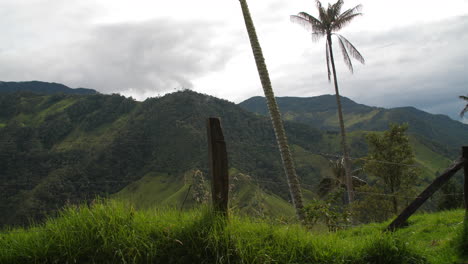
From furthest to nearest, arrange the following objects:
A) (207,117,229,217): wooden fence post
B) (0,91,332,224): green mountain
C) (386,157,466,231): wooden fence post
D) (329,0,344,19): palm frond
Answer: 1. (0,91,332,224): green mountain
2. (329,0,344,19): palm frond
3. (386,157,466,231): wooden fence post
4. (207,117,229,217): wooden fence post

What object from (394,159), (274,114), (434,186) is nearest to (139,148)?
(394,159)

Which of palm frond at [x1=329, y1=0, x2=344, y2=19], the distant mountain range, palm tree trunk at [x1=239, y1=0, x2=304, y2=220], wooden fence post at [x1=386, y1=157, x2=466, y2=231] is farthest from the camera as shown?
the distant mountain range

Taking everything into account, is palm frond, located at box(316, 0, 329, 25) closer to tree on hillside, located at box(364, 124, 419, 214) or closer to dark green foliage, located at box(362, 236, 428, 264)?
tree on hillside, located at box(364, 124, 419, 214)

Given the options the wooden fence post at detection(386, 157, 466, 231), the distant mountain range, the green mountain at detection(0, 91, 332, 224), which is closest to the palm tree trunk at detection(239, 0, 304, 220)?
the wooden fence post at detection(386, 157, 466, 231)

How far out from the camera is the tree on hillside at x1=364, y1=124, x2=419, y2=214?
29500 millimetres

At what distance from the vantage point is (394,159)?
96.7 ft

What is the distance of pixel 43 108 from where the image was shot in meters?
164

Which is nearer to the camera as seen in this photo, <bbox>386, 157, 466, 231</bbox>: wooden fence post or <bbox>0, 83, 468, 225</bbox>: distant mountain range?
<bbox>386, 157, 466, 231</bbox>: wooden fence post

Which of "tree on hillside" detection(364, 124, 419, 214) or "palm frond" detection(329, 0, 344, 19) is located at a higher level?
"palm frond" detection(329, 0, 344, 19)

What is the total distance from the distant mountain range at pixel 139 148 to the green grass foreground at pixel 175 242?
→ 99.7 ft

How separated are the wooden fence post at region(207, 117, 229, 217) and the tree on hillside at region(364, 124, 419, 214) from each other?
2785 centimetres

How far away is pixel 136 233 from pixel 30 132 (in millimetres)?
128866

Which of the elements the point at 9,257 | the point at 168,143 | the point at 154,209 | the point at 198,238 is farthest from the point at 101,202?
the point at 168,143

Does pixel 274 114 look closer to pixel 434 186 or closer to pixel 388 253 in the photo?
pixel 434 186
